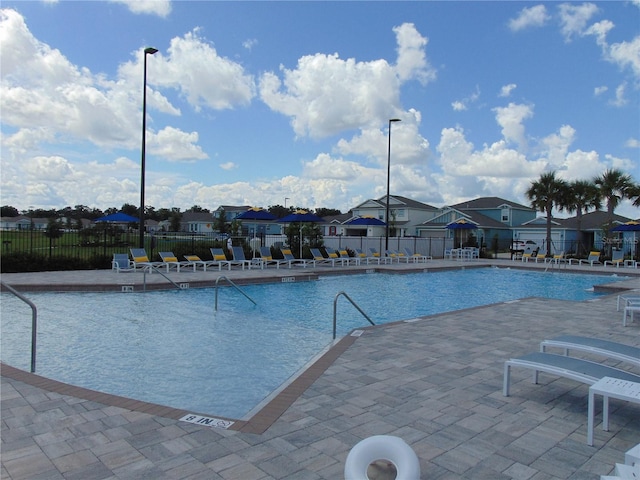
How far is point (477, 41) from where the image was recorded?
16000 mm

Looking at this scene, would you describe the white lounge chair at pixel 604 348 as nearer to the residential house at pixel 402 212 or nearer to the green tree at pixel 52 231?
the green tree at pixel 52 231

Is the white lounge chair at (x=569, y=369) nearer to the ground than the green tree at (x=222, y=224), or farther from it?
nearer to the ground

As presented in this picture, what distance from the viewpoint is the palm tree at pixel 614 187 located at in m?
27.2

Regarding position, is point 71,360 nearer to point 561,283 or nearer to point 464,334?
point 464,334

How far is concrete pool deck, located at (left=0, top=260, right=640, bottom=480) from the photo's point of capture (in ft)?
9.78

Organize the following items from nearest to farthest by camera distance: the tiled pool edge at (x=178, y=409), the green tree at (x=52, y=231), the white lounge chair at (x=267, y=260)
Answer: the tiled pool edge at (x=178, y=409) < the green tree at (x=52, y=231) < the white lounge chair at (x=267, y=260)

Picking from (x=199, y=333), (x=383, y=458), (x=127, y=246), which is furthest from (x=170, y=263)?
(x=383, y=458)

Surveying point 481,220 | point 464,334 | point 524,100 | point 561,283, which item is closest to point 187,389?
point 464,334

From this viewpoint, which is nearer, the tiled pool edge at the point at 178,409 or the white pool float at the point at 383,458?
the white pool float at the point at 383,458

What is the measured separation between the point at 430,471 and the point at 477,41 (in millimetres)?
16245

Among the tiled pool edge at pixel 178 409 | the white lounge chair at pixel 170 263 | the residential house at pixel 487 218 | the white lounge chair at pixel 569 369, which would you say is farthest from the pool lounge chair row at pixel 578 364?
the residential house at pixel 487 218

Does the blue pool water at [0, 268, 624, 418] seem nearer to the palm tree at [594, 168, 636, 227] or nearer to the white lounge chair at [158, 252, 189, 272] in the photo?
the white lounge chair at [158, 252, 189, 272]

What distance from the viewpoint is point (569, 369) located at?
13.1 ft

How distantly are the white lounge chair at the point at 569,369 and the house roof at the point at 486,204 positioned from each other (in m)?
40.2
